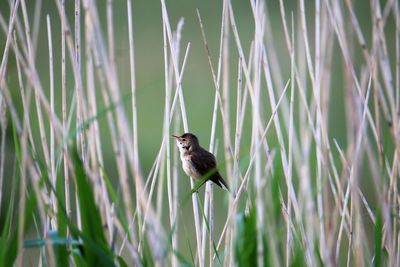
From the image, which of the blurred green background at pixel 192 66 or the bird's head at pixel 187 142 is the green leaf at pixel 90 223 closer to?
the bird's head at pixel 187 142

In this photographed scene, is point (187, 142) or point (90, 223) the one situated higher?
point (187, 142)

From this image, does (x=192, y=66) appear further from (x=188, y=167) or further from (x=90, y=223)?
(x=90, y=223)

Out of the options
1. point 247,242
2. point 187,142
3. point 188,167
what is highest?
point 187,142

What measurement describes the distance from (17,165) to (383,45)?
→ 1240 mm

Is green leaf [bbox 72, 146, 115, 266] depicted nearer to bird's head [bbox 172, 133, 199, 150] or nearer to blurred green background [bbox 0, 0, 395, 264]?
bird's head [bbox 172, 133, 199, 150]

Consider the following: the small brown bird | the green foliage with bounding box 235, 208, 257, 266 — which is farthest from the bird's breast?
the green foliage with bounding box 235, 208, 257, 266

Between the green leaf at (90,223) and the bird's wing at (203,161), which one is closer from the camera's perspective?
the green leaf at (90,223)

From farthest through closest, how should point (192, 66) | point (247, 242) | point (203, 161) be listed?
point (192, 66)
point (203, 161)
point (247, 242)

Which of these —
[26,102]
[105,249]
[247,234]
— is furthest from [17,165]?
[247,234]

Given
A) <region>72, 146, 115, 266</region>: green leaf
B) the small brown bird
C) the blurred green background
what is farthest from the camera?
the blurred green background

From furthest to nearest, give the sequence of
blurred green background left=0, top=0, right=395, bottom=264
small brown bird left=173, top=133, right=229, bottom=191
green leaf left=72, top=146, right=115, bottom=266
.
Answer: blurred green background left=0, top=0, right=395, bottom=264 < small brown bird left=173, top=133, right=229, bottom=191 < green leaf left=72, top=146, right=115, bottom=266

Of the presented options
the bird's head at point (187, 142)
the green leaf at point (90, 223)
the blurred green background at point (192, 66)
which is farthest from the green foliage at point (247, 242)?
the blurred green background at point (192, 66)

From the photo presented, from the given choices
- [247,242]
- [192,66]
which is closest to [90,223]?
[247,242]

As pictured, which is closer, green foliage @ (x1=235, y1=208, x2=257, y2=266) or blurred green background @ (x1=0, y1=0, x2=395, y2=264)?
green foliage @ (x1=235, y1=208, x2=257, y2=266)
